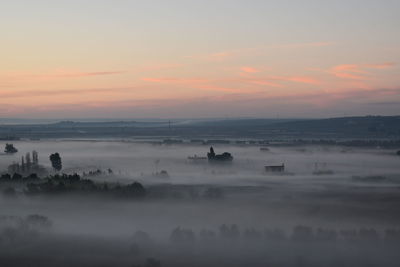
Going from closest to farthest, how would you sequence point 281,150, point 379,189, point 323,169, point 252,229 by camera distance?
point 252,229, point 379,189, point 323,169, point 281,150

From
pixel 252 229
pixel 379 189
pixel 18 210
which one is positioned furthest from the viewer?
pixel 379 189

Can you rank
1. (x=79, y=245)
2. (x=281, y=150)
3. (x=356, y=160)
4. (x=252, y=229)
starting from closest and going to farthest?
(x=79, y=245)
(x=252, y=229)
(x=356, y=160)
(x=281, y=150)

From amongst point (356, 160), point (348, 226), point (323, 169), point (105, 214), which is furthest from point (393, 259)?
point (356, 160)

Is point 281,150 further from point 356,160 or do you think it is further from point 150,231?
point 150,231

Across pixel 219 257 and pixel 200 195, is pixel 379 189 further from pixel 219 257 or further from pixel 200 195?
pixel 219 257

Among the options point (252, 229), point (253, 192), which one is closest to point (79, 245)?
point (252, 229)

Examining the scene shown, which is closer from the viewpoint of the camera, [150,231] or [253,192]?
[150,231]

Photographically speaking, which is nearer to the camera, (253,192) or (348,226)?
(348,226)

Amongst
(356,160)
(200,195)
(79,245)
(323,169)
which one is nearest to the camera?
(79,245)

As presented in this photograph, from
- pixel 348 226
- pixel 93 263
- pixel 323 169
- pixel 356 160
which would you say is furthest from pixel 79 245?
pixel 356 160
